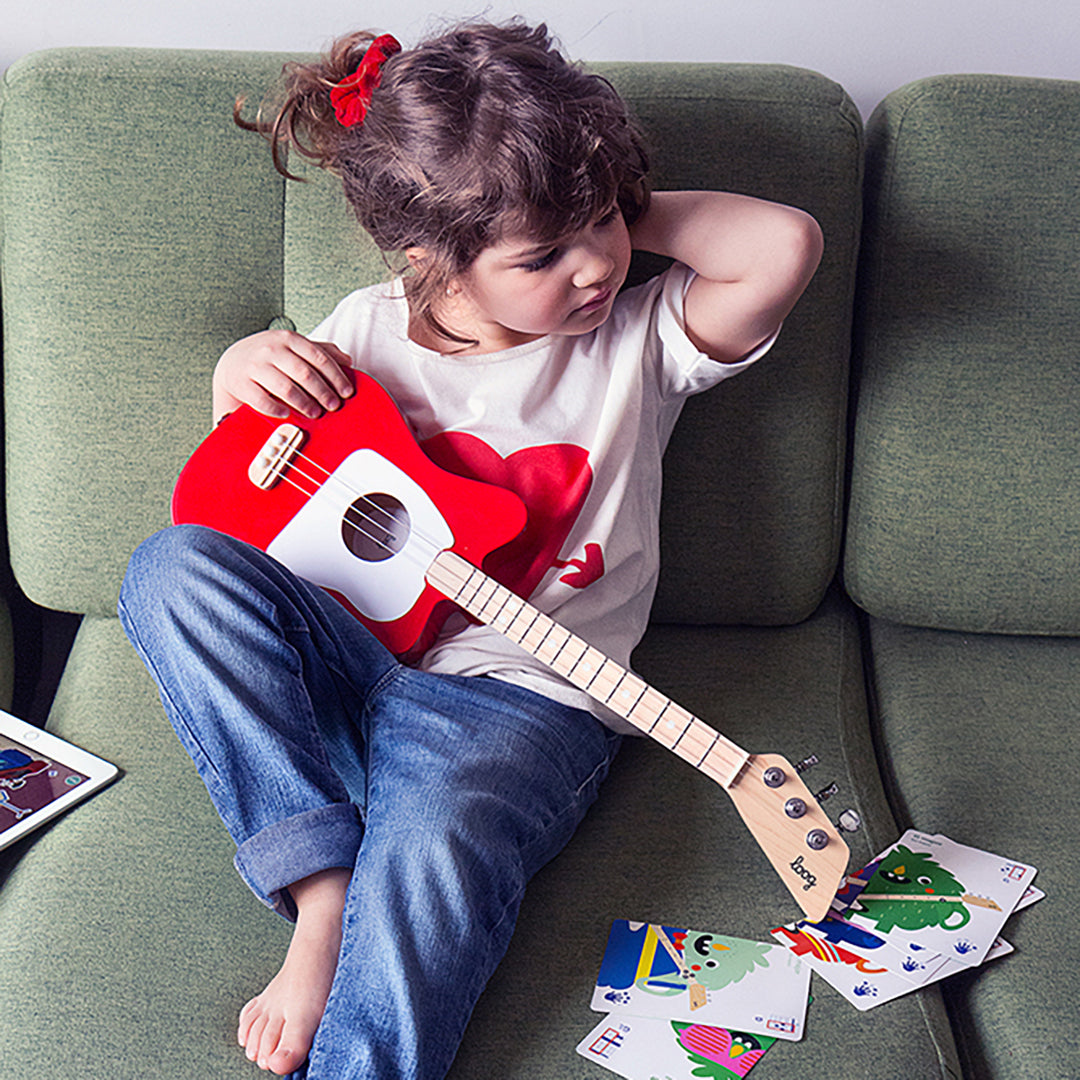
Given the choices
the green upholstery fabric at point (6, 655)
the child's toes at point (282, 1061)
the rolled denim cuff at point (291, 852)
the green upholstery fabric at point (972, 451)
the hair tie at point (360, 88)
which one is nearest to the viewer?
the child's toes at point (282, 1061)

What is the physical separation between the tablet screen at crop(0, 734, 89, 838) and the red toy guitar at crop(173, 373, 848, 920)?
0.29 meters

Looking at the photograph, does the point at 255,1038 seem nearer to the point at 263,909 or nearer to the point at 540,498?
the point at 263,909

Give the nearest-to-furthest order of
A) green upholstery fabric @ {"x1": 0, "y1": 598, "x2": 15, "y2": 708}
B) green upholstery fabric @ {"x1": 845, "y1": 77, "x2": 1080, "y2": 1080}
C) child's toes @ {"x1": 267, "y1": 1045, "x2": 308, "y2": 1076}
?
1. child's toes @ {"x1": 267, "y1": 1045, "x2": 308, "y2": 1076}
2. green upholstery fabric @ {"x1": 845, "y1": 77, "x2": 1080, "y2": 1080}
3. green upholstery fabric @ {"x1": 0, "y1": 598, "x2": 15, "y2": 708}

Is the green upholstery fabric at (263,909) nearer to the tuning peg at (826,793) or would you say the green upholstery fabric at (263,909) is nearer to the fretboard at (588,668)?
the tuning peg at (826,793)

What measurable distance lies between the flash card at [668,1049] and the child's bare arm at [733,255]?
647 mm

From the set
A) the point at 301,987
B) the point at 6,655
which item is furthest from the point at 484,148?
the point at 6,655

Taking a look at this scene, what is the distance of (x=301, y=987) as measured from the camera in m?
0.87

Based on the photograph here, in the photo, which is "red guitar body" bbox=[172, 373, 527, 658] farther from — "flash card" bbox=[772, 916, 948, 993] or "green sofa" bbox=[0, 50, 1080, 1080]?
"flash card" bbox=[772, 916, 948, 993]

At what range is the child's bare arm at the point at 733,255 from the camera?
1.05 m

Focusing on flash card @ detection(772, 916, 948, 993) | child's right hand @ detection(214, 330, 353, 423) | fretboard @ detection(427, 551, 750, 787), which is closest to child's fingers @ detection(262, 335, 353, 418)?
child's right hand @ detection(214, 330, 353, 423)

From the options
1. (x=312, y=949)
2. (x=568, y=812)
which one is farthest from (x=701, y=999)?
(x=312, y=949)

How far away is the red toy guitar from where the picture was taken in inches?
41.1

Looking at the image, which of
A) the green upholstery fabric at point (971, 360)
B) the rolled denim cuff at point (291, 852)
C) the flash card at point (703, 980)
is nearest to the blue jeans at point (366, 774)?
the rolled denim cuff at point (291, 852)

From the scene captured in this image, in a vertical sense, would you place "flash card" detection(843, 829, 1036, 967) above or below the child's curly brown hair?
below
